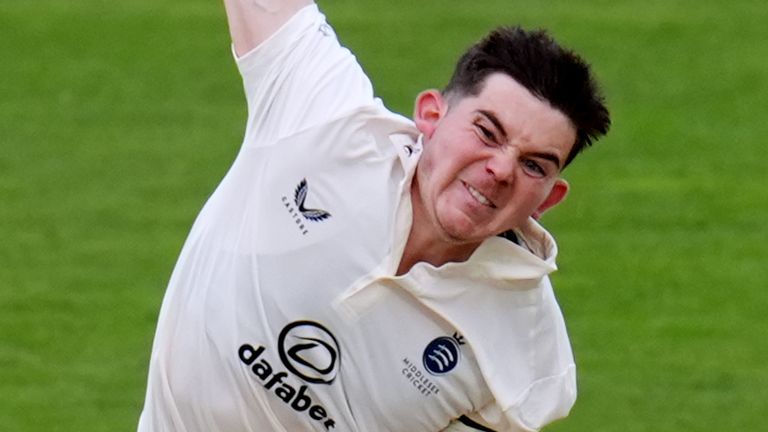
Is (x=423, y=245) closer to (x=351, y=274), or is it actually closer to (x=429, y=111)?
(x=351, y=274)

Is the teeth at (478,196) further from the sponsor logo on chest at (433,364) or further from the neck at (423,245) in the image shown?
the sponsor logo on chest at (433,364)

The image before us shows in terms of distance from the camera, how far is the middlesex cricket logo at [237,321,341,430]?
244 inches

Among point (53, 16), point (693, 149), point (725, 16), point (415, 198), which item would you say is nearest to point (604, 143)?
point (693, 149)

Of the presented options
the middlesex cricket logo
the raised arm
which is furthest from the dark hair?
the middlesex cricket logo

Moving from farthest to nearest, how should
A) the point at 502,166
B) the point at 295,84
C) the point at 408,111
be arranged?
1. the point at 408,111
2. the point at 295,84
3. the point at 502,166

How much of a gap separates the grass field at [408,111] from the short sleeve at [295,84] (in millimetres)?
3892

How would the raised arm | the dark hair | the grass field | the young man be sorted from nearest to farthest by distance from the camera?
the dark hair
the young man
the raised arm
the grass field

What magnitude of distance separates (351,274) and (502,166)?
586mm

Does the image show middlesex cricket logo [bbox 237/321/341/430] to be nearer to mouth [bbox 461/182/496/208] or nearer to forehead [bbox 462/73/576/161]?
mouth [bbox 461/182/496/208]

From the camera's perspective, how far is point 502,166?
5898 mm

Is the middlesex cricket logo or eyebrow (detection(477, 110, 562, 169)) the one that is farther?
the middlesex cricket logo

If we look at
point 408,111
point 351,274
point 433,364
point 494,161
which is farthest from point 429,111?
point 408,111

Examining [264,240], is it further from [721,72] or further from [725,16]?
[725,16]

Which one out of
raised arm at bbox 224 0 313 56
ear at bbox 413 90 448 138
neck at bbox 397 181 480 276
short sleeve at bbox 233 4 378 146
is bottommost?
neck at bbox 397 181 480 276
